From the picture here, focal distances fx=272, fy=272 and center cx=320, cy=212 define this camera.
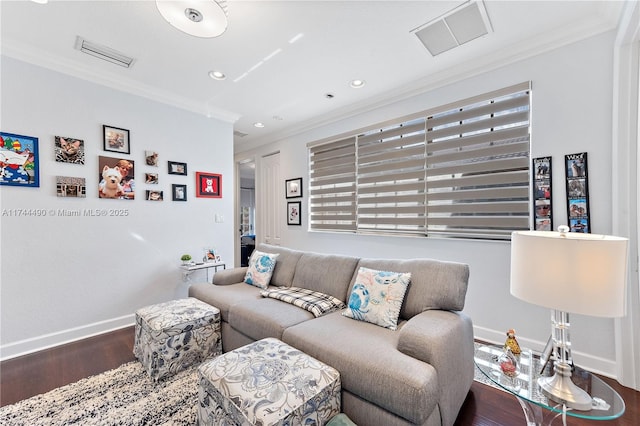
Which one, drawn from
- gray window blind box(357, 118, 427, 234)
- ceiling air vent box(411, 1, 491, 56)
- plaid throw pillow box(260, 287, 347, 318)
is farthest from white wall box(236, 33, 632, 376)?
plaid throw pillow box(260, 287, 347, 318)

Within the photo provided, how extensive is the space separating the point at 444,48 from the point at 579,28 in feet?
3.08

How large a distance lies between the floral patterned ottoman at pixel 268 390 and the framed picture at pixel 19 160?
7.97ft

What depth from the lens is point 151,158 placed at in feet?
10.3

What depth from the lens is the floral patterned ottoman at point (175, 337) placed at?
75.6 inches

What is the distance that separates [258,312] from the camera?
2049 millimetres

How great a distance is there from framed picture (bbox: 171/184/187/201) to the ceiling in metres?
1.02

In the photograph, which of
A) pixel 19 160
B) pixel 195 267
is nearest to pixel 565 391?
pixel 195 267

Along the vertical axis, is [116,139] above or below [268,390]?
above

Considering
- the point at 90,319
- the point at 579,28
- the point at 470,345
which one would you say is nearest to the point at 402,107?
the point at 579,28

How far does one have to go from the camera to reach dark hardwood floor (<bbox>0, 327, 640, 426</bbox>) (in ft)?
5.28

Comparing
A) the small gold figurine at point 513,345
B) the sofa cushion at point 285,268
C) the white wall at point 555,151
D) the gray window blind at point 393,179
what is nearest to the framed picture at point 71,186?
the sofa cushion at point 285,268

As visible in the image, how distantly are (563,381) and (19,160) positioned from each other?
13.1 ft

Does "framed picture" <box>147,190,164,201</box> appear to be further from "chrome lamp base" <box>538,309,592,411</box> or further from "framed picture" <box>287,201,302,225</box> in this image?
"chrome lamp base" <box>538,309,592,411</box>

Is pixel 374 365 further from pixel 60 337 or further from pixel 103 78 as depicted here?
pixel 103 78
